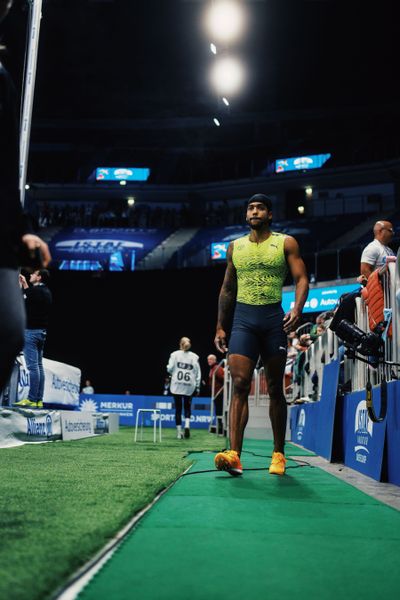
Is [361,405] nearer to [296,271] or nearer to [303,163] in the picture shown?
[296,271]

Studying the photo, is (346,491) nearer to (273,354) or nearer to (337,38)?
(273,354)

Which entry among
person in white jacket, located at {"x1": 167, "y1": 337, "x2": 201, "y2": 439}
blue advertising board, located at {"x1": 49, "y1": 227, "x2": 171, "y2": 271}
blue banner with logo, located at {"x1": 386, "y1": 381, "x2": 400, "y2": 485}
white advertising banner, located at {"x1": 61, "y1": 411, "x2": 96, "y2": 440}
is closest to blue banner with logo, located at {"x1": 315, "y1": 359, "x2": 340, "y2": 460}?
blue banner with logo, located at {"x1": 386, "y1": 381, "x2": 400, "y2": 485}

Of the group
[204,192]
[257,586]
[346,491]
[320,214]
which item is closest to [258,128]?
[204,192]

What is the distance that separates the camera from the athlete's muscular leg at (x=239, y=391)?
441 cm

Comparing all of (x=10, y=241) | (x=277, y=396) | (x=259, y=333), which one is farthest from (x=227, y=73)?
(x=10, y=241)

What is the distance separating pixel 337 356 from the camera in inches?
256

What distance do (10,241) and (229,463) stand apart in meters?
2.79

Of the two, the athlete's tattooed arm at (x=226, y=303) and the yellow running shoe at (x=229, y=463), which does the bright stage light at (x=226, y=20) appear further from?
the yellow running shoe at (x=229, y=463)

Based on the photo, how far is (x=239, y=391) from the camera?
175 inches

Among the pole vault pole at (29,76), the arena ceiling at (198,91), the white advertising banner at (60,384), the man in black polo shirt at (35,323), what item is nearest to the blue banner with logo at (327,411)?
A: the man in black polo shirt at (35,323)

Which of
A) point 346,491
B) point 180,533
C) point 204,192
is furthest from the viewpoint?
point 204,192

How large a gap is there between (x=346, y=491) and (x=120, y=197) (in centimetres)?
2960

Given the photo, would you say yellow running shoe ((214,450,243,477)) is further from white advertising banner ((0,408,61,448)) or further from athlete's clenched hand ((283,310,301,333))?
white advertising banner ((0,408,61,448))

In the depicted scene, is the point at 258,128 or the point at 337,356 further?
the point at 258,128
